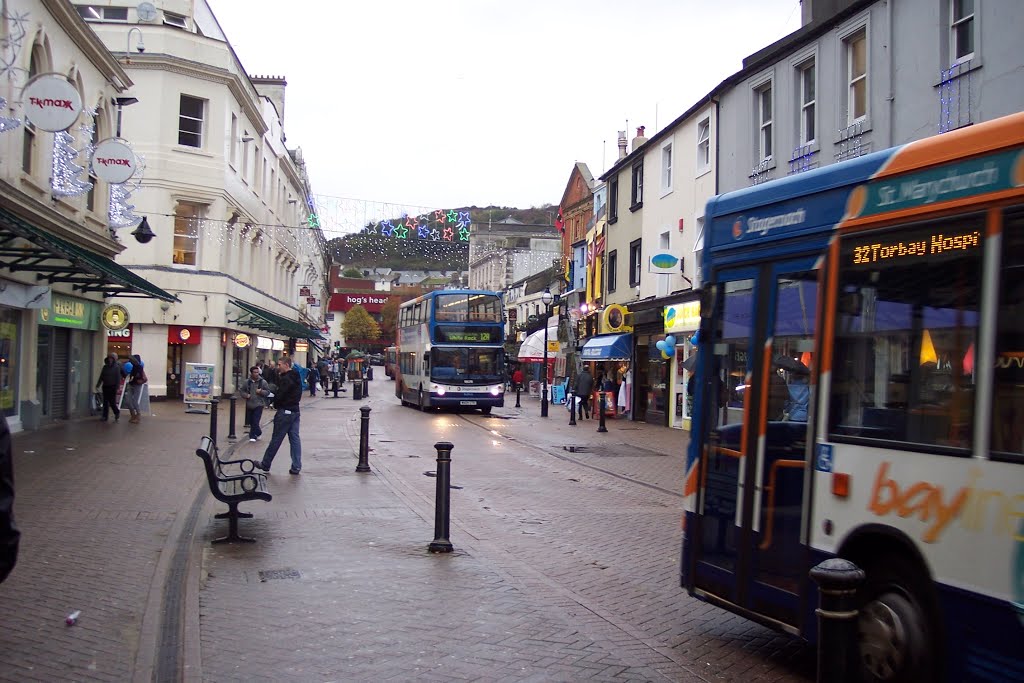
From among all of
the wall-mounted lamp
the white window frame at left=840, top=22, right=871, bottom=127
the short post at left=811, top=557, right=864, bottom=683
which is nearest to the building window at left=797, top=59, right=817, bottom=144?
the white window frame at left=840, top=22, right=871, bottom=127

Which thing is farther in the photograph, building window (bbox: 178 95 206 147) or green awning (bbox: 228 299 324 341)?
green awning (bbox: 228 299 324 341)

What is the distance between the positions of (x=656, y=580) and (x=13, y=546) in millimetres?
5825

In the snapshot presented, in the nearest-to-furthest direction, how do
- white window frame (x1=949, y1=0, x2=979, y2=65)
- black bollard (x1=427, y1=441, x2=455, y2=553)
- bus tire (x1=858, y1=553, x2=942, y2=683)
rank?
bus tire (x1=858, y1=553, x2=942, y2=683), black bollard (x1=427, y1=441, x2=455, y2=553), white window frame (x1=949, y1=0, x2=979, y2=65)

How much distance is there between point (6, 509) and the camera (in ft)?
12.0

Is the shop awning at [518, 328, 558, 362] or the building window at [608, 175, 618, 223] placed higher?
the building window at [608, 175, 618, 223]

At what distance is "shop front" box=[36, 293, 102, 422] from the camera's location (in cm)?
2188

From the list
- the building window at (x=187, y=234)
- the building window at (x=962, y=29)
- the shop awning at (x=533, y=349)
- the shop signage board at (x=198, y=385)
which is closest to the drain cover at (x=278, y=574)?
the building window at (x=962, y=29)

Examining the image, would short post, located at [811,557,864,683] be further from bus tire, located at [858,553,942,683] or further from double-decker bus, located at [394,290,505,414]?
double-decker bus, located at [394,290,505,414]

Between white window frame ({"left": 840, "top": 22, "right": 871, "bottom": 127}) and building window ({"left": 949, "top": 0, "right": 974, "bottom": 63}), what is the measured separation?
2.18 metres

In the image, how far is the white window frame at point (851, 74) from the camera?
18.5 metres

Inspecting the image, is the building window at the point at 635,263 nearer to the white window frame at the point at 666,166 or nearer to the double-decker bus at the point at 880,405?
the white window frame at the point at 666,166

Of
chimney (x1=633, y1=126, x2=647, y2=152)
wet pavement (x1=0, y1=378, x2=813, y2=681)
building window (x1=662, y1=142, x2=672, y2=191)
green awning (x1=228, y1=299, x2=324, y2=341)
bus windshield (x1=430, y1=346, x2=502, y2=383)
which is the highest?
chimney (x1=633, y1=126, x2=647, y2=152)

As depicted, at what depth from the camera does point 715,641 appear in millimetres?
6531

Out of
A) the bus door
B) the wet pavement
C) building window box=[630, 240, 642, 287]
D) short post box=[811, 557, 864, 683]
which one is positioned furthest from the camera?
building window box=[630, 240, 642, 287]
